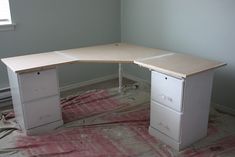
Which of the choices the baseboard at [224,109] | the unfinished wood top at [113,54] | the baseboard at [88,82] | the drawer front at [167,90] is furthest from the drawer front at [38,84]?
the baseboard at [224,109]

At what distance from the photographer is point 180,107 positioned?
2.03m

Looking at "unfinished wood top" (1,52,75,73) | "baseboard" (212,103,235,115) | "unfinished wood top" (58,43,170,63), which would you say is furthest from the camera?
"baseboard" (212,103,235,115)

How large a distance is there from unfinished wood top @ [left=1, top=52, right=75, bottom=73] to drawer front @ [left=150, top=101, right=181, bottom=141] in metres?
0.92

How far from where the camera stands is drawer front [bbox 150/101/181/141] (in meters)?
2.10

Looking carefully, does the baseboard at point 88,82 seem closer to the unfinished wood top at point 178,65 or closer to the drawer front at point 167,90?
the unfinished wood top at point 178,65

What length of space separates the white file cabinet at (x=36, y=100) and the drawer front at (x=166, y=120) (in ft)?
3.08

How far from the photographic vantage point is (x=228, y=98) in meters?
2.81

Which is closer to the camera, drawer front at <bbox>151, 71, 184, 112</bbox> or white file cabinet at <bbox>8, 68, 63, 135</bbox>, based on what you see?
drawer front at <bbox>151, 71, 184, 112</bbox>

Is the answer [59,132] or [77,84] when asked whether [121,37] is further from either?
[59,132]

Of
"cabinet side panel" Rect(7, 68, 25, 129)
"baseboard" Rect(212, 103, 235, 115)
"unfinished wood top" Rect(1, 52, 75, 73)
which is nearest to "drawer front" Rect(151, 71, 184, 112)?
"unfinished wood top" Rect(1, 52, 75, 73)

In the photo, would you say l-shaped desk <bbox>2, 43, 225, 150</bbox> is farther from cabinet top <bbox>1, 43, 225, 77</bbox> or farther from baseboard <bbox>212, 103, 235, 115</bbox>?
baseboard <bbox>212, 103, 235, 115</bbox>

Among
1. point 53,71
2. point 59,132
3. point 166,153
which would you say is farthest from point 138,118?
point 53,71

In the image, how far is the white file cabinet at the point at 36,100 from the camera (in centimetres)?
226

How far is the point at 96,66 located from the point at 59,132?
157cm
